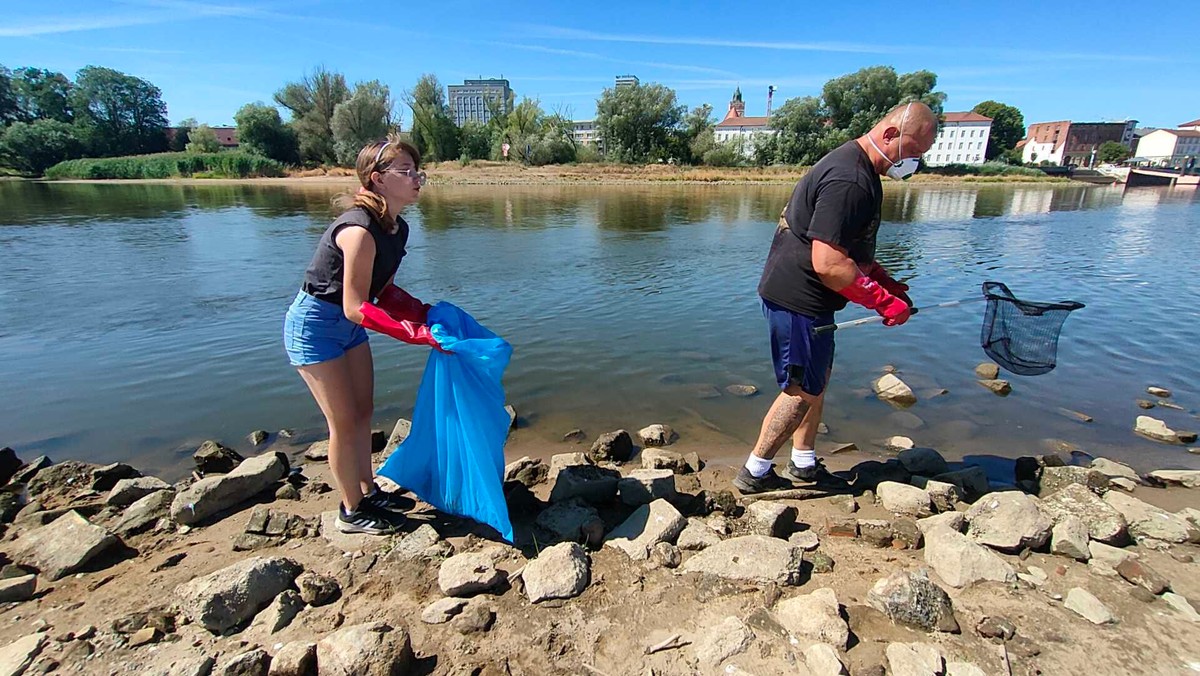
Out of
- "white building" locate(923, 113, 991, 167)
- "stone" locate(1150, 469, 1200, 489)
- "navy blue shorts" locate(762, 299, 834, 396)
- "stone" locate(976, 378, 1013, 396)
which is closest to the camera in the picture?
"navy blue shorts" locate(762, 299, 834, 396)

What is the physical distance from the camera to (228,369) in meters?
7.28

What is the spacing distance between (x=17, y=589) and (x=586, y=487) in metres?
3.11

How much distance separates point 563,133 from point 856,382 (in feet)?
238

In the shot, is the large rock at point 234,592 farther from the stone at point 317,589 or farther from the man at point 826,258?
the man at point 826,258

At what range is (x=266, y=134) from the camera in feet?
208

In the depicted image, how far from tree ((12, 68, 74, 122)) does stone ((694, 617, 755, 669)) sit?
367 feet

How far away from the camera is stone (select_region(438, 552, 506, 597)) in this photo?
2969 millimetres

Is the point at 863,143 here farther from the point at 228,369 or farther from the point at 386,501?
the point at 228,369

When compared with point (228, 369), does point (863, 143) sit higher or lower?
higher

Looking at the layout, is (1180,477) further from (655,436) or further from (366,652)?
(366,652)

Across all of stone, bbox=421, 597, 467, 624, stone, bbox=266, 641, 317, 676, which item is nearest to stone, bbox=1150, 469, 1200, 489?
stone, bbox=421, 597, 467, 624

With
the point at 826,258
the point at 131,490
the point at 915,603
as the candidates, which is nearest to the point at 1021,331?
the point at 826,258

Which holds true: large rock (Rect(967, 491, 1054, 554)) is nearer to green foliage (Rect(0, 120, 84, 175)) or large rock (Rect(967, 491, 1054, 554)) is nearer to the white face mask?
the white face mask

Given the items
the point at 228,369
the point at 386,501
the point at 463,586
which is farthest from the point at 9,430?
the point at 463,586
